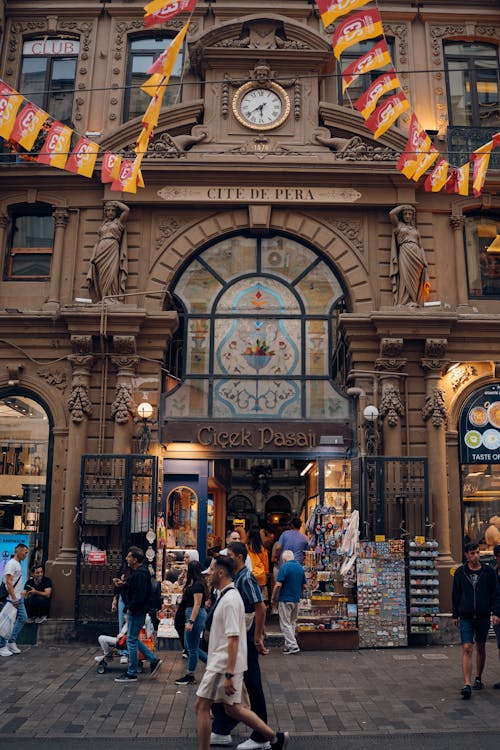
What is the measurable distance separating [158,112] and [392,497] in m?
8.89

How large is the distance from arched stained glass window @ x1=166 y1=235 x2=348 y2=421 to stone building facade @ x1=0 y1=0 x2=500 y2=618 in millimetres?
49

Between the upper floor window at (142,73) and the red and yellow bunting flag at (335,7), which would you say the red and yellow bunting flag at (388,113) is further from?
the upper floor window at (142,73)

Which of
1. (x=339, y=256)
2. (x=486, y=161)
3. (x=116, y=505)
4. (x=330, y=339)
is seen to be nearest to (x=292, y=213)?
(x=339, y=256)

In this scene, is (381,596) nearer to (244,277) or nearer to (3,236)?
(244,277)

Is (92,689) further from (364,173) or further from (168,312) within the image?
(364,173)

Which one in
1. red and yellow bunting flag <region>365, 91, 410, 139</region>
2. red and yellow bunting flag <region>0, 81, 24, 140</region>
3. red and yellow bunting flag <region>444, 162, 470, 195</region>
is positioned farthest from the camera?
red and yellow bunting flag <region>444, 162, 470, 195</region>

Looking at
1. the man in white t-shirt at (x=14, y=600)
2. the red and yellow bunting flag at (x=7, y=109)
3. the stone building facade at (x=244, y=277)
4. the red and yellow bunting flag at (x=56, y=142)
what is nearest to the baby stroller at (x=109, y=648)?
the man in white t-shirt at (x=14, y=600)

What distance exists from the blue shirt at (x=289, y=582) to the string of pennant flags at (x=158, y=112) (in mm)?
7797

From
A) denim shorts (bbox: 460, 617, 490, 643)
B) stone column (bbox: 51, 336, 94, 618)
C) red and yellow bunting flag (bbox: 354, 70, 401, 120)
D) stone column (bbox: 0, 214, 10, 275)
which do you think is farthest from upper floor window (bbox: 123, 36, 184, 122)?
denim shorts (bbox: 460, 617, 490, 643)

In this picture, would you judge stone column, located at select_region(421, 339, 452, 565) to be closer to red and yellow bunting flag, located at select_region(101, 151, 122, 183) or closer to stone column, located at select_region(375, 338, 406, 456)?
stone column, located at select_region(375, 338, 406, 456)

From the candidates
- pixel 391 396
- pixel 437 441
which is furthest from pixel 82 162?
pixel 437 441

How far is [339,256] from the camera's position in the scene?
15.6 metres

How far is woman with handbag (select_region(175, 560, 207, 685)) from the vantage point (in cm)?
986

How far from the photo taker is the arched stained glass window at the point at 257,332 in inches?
603
